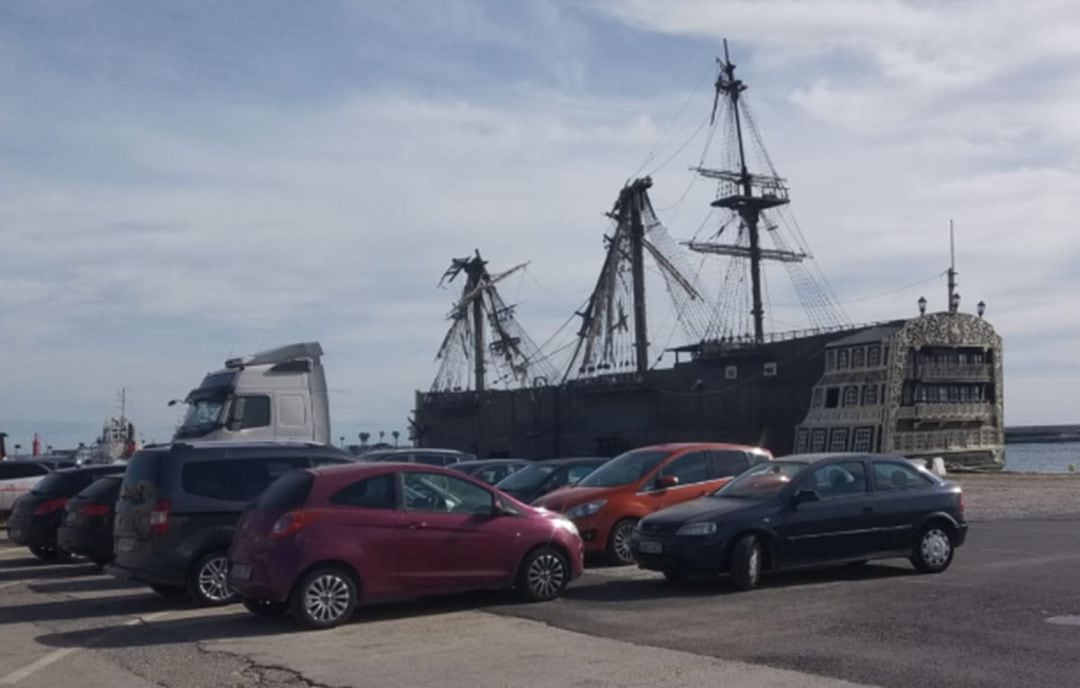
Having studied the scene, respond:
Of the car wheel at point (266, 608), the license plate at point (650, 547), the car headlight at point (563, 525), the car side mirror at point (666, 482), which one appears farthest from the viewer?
the car side mirror at point (666, 482)

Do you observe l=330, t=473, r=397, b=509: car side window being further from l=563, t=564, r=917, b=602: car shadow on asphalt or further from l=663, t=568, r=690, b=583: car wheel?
l=663, t=568, r=690, b=583: car wheel

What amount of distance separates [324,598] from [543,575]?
2.35 m

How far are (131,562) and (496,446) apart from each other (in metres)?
58.3

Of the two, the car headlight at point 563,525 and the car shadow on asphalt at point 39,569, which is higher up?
the car headlight at point 563,525

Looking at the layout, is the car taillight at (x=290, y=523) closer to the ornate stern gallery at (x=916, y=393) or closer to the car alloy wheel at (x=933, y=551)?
the car alloy wheel at (x=933, y=551)

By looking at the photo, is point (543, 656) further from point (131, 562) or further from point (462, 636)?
point (131, 562)

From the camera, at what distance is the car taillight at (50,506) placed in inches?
761

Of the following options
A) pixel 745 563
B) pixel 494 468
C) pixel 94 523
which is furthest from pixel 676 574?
pixel 494 468

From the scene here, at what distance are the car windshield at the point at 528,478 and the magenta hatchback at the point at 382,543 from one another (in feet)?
21.6

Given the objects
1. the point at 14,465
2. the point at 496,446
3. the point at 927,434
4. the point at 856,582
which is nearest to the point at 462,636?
the point at 856,582

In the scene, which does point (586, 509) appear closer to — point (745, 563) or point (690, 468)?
point (690, 468)

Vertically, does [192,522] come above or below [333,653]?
above

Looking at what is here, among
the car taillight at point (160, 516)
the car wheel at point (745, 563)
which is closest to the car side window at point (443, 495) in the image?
the car wheel at point (745, 563)

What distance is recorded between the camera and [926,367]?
51.4 m
